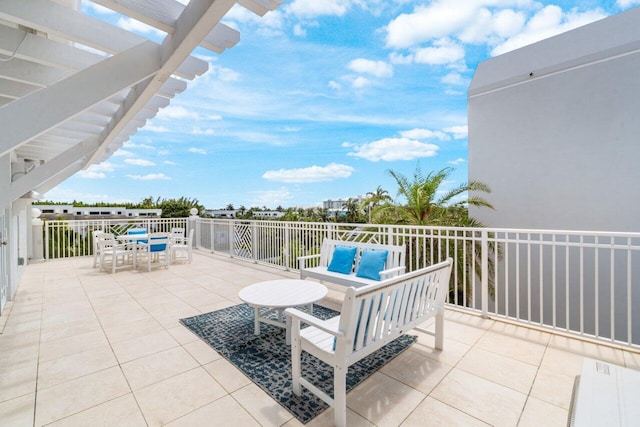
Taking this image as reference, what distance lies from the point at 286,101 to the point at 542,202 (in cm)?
1050

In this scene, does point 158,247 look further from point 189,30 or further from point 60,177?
point 189,30

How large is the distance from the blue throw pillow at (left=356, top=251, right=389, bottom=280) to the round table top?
774 millimetres

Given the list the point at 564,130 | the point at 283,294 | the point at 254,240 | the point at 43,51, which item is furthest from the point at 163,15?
the point at 564,130

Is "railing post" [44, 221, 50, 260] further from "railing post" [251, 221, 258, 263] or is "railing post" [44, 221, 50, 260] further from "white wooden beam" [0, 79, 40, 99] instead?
"white wooden beam" [0, 79, 40, 99]

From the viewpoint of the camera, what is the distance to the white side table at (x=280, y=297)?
9.68ft

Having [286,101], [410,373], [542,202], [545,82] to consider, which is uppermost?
[286,101]

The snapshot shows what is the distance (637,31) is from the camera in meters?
6.26

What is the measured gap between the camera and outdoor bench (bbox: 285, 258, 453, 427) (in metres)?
1.84

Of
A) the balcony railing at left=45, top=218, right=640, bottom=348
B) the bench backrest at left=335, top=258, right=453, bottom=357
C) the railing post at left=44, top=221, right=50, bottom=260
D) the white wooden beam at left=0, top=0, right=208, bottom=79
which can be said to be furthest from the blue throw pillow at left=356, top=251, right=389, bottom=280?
the railing post at left=44, top=221, right=50, bottom=260

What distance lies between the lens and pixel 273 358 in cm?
274

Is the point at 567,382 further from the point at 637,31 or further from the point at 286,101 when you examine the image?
the point at 286,101

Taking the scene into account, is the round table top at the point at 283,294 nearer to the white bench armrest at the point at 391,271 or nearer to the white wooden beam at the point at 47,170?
the white bench armrest at the point at 391,271

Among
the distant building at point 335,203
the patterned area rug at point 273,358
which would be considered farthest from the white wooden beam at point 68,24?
the distant building at point 335,203

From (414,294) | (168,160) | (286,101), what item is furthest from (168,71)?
(168,160)
